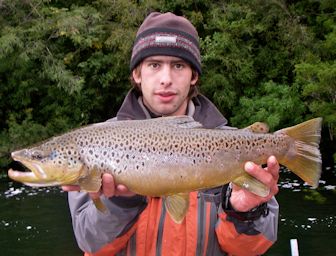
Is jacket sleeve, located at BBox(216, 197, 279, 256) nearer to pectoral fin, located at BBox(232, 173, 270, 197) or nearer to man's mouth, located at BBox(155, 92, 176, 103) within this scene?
pectoral fin, located at BBox(232, 173, 270, 197)

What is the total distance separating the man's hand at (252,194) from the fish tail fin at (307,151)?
0.53ft

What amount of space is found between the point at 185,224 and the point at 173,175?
15.8 inches

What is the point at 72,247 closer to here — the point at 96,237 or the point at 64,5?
the point at 96,237

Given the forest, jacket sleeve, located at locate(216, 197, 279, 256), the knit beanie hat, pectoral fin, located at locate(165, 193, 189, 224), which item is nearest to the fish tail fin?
jacket sleeve, located at locate(216, 197, 279, 256)

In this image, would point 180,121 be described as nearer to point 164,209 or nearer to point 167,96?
point 167,96

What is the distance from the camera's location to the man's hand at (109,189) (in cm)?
293

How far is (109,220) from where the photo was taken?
3.15m

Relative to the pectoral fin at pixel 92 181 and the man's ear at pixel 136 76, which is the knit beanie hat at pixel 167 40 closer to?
the man's ear at pixel 136 76

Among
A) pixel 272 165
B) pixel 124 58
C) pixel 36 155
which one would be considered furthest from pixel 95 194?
pixel 124 58

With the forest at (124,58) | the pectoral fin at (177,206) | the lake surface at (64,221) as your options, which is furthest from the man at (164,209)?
the forest at (124,58)

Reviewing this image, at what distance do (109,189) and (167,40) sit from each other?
114 centimetres

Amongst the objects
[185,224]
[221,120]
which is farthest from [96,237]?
[221,120]

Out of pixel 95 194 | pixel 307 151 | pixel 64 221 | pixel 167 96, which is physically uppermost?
pixel 167 96

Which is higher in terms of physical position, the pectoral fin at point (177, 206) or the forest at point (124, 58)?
the forest at point (124, 58)
